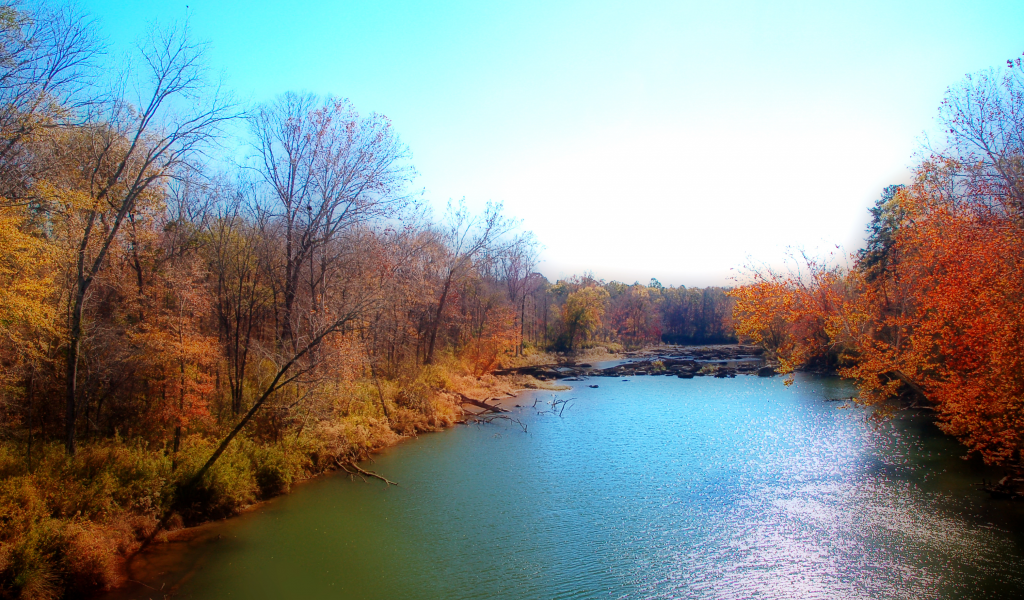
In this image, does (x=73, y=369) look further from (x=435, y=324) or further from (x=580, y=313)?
(x=580, y=313)

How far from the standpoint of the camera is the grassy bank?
9539 mm

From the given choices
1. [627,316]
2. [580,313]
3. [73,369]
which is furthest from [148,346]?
[627,316]

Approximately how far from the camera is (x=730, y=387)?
3716 cm

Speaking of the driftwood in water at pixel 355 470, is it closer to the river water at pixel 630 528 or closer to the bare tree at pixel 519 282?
the river water at pixel 630 528

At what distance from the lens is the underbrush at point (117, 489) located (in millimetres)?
9523

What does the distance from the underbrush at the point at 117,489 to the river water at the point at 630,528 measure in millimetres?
737

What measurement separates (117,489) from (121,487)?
0.23 metres

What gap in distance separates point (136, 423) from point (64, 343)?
2776mm

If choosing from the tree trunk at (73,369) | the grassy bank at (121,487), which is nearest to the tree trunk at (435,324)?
the grassy bank at (121,487)

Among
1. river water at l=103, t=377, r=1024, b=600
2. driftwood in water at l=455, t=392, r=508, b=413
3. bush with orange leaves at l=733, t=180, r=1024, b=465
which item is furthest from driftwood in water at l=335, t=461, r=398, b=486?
bush with orange leaves at l=733, t=180, r=1024, b=465

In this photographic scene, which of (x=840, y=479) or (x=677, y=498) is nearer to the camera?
(x=677, y=498)

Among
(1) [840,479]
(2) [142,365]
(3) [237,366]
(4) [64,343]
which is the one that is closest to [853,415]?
(1) [840,479]

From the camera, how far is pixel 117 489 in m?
11.7

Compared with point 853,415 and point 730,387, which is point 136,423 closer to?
point 853,415
